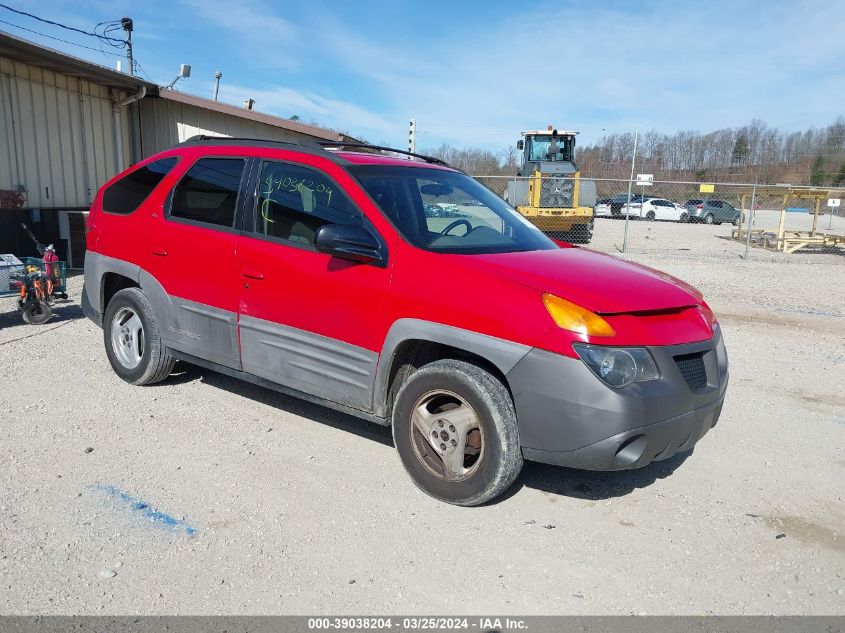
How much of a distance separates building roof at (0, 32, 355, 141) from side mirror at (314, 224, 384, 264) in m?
9.01

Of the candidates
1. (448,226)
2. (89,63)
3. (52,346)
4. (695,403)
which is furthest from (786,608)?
(89,63)

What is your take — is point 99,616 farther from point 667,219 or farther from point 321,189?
point 667,219

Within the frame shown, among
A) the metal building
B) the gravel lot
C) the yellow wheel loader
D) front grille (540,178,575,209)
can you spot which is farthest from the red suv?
front grille (540,178,575,209)

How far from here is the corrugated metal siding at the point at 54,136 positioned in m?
11.0

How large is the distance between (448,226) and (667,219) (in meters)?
41.9

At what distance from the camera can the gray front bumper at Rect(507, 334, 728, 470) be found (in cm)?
296

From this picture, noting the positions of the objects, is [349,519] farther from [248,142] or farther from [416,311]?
[248,142]

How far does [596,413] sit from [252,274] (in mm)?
2295

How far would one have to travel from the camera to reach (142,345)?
507 cm

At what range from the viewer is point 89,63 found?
11625 mm

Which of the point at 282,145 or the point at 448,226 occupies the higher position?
the point at 282,145

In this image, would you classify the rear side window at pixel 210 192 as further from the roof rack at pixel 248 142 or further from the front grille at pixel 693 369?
the front grille at pixel 693 369

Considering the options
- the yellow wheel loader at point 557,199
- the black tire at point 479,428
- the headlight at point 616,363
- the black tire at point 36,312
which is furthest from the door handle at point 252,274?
the yellow wheel loader at point 557,199

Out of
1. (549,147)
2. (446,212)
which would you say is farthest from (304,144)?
(549,147)
